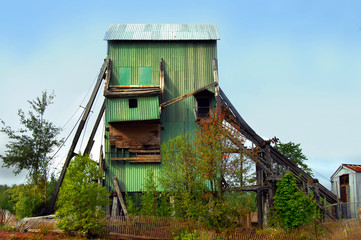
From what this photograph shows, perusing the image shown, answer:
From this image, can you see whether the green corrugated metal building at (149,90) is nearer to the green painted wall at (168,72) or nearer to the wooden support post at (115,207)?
the green painted wall at (168,72)

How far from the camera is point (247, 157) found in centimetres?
2541

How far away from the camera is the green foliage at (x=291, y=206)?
25.1 m

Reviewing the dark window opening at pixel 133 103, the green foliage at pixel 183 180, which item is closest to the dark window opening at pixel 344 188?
the green foliage at pixel 183 180

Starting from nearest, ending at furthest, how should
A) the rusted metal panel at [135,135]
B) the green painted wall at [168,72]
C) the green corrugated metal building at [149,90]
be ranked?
the green corrugated metal building at [149,90], the rusted metal panel at [135,135], the green painted wall at [168,72]

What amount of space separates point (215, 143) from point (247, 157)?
8.09 ft

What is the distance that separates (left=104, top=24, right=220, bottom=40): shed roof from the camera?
34562 millimetres

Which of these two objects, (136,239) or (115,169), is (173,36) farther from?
→ (136,239)

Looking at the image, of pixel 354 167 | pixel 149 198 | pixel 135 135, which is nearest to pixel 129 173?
pixel 135 135

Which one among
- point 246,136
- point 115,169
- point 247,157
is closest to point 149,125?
point 115,169

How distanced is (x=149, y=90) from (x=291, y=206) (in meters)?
14.0

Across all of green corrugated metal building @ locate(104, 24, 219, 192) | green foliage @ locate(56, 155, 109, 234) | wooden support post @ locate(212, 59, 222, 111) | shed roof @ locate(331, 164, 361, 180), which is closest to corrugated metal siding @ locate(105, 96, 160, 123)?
green corrugated metal building @ locate(104, 24, 219, 192)

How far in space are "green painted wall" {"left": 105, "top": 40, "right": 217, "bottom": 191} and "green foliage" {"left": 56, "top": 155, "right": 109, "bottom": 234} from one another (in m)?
7.60

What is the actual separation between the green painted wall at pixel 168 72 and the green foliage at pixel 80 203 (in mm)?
7603

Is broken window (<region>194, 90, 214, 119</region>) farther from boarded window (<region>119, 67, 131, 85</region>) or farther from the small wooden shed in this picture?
the small wooden shed
